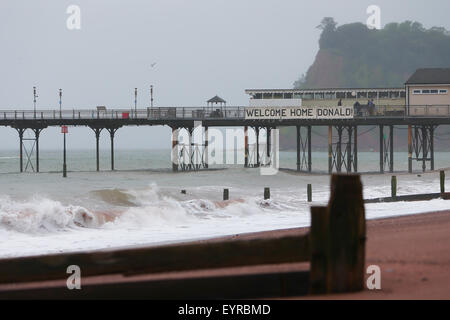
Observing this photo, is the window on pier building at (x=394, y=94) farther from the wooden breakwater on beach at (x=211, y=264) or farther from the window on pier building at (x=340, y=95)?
the wooden breakwater on beach at (x=211, y=264)

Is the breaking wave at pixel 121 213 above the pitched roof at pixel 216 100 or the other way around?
the other way around

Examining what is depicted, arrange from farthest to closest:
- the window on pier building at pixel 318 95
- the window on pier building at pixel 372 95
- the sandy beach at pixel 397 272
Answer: the window on pier building at pixel 318 95 < the window on pier building at pixel 372 95 < the sandy beach at pixel 397 272

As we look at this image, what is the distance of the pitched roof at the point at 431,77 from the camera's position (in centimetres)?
5522

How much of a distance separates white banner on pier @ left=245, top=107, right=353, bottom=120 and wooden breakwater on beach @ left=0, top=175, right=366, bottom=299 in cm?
4796

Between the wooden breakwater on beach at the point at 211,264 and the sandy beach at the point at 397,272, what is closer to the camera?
the wooden breakwater on beach at the point at 211,264

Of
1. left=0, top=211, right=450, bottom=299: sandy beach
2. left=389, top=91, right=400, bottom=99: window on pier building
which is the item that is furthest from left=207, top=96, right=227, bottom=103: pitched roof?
left=0, top=211, right=450, bottom=299: sandy beach

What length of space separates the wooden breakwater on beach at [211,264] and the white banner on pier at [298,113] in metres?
48.0

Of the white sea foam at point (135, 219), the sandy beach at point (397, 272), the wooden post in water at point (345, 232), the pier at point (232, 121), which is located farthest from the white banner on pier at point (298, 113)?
the wooden post in water at point (345, 232)

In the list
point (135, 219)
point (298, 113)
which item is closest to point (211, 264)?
point (135, 219)

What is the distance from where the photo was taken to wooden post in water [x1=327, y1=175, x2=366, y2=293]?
234 inches

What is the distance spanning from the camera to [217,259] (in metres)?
5.97

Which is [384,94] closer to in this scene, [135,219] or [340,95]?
[340,95]

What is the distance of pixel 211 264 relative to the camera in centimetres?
598

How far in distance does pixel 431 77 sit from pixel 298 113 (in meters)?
10.5
